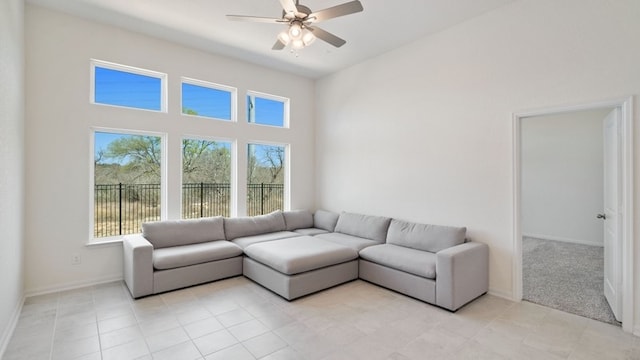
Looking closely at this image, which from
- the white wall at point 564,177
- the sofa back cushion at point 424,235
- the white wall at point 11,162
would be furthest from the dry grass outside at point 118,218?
the white wall at point 564,177

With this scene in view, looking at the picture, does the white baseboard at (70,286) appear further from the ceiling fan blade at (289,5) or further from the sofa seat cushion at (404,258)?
the ceiling fan blade at (289,5)

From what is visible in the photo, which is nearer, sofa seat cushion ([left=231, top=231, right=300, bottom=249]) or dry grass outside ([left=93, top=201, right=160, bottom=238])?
dry grass outside ([left=93, top=201, right=160, bottom=238])

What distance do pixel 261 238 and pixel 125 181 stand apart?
2064mm

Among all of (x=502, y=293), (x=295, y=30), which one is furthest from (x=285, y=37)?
(x=502, y=293)

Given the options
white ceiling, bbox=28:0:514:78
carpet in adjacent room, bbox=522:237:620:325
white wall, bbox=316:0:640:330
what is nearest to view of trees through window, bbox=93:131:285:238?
white ceiling, bbox=28:0:514:78

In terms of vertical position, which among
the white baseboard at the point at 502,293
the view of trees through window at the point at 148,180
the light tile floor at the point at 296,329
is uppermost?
the view of trees through window at the point at 148,180

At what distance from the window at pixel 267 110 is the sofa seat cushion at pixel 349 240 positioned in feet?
7.75

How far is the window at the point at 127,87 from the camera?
3967 mm

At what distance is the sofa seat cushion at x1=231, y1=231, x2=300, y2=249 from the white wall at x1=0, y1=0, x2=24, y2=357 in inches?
90.8

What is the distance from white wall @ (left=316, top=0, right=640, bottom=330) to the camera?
287 cm

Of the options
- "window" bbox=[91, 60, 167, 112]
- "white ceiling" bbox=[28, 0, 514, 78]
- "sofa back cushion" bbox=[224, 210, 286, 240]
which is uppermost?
"white ceiling" bbox=[28, 0, 514, 78]

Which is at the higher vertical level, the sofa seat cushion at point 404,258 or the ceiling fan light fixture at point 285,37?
the ceiling fan light fixture at point 285,37

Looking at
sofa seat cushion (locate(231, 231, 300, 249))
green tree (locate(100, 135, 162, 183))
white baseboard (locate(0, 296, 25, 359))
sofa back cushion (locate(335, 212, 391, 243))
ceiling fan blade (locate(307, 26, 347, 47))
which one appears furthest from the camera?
sofa back cushion (locate(335, 212, 391, 243))

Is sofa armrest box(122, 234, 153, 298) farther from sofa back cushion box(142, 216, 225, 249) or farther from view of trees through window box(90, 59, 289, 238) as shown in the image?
view of trees through window box(90, 59, 289, 238)
